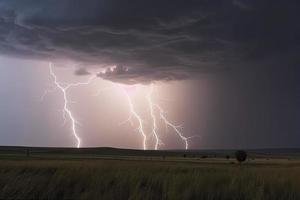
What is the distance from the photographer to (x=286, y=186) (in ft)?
47.9

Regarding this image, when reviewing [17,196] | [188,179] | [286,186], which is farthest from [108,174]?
[286,186]

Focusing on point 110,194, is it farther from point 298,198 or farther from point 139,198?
point 298,198

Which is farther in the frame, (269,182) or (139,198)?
(269,182)

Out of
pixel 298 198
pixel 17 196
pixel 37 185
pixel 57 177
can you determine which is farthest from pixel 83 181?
pixel 298 198

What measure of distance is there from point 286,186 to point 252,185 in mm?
1696

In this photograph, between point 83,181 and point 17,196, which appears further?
point 83,181

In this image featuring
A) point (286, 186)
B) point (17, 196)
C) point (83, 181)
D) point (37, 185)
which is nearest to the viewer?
point (17, 196)

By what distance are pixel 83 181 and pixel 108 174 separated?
1562mm

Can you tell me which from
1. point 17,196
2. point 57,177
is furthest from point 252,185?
point 17,196

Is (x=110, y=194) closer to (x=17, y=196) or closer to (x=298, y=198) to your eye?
(x=17, y=196)

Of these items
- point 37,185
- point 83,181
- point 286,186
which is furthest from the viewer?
point 286,186

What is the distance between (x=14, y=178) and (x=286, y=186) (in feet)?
26.4

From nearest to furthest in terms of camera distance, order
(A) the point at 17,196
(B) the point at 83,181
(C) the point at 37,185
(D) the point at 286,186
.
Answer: (A) the point at 17,196 < (C) the point at 37,185 < (B) the point at 83,181 < (D) the point at 286,186

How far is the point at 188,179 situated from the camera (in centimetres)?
1417
